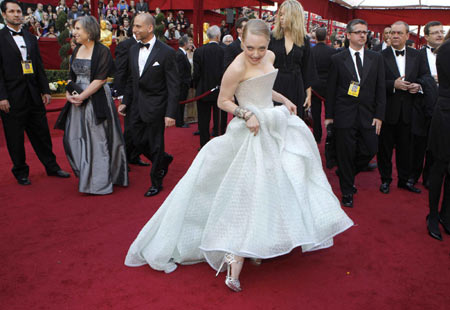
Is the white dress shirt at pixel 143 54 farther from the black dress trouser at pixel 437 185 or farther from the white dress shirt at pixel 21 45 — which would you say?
the black dress trouser at pixel 437 185

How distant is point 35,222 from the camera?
3895 mm

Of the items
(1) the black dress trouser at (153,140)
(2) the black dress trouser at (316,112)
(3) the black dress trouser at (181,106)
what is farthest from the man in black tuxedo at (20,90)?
(2) the black dress trouser at (316,112)

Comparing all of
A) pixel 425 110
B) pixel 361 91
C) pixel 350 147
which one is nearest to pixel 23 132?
pixel 350 147

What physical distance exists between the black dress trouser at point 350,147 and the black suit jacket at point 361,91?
76 mm

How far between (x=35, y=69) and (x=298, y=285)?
Answer: 154 inches

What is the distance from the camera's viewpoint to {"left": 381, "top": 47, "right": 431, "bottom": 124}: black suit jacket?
4.65m

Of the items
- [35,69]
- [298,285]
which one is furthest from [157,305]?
[35,69]

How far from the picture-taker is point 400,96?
4738 millimetres

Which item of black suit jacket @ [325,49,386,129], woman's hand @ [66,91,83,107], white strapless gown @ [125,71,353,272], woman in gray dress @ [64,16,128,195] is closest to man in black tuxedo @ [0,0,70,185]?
woman in gray dress @ [64,16,128,195]

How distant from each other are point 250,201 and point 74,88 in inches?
108

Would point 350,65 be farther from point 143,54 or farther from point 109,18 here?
point 109,18

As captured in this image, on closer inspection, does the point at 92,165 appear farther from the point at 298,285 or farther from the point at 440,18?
the point at 440,18

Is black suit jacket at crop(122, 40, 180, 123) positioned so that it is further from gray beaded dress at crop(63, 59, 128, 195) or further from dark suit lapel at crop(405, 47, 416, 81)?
dark suit lapel at crop(405, 47, 416, 81)

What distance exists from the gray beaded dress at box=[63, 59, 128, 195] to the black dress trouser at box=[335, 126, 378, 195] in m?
2.43
